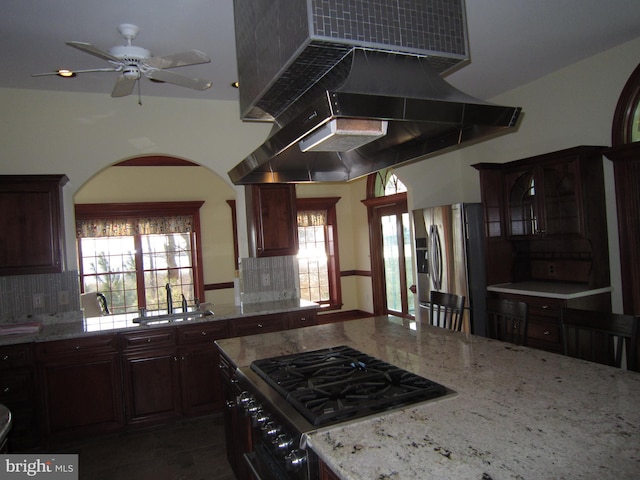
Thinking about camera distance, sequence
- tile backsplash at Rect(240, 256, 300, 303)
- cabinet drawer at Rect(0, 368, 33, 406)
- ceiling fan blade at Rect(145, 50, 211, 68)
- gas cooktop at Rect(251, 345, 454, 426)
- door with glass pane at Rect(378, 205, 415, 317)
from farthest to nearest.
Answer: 1. door with glass pane at Rect(378, 205, 415, 317)
2. tile backsplash at Rect(240, 256, 300, 303)
3. cabinet drawer at Rect(0, 368, 33, 406)
4. ceiling fan blade at Rect(145, 50, 211, 68)
5. gas cooktop at Rect(251, 345, 454, 426)

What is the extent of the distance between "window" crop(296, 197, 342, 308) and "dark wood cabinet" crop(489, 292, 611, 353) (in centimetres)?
445

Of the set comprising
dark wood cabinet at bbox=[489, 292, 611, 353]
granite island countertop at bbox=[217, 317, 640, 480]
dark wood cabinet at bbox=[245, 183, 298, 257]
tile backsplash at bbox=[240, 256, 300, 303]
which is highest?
dark wood cabinet at bbox=[245, 183, 298, 257]

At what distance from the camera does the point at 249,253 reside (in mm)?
4574

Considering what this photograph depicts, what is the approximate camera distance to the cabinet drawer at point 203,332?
3811 mm

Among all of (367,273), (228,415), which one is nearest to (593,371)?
(228,415)

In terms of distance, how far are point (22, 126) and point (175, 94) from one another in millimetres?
1304

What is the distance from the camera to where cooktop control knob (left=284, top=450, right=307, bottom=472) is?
1407 millimetres

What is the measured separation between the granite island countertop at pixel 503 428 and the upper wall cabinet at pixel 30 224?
308cm

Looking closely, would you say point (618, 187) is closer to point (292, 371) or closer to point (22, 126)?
point (292, 371)

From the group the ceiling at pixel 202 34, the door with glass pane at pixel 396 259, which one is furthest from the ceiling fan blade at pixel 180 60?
the door with glass pane at pixel 396 259

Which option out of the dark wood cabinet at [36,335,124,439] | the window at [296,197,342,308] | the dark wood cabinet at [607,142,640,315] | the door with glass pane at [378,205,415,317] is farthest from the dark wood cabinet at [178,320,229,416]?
the window at [296,197,342,308]

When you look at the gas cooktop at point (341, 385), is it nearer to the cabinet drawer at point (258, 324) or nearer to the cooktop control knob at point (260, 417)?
the cooktop control knob at point (260, 417)

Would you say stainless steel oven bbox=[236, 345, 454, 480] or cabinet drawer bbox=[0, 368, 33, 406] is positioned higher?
stainless steel oven bbox=[236, 345, 454, 480]

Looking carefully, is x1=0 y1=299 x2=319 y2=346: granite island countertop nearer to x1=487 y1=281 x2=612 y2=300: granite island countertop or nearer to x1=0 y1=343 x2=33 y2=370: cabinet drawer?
x1=0 y1=343 x2=33 y2=370: cabinet drawer
